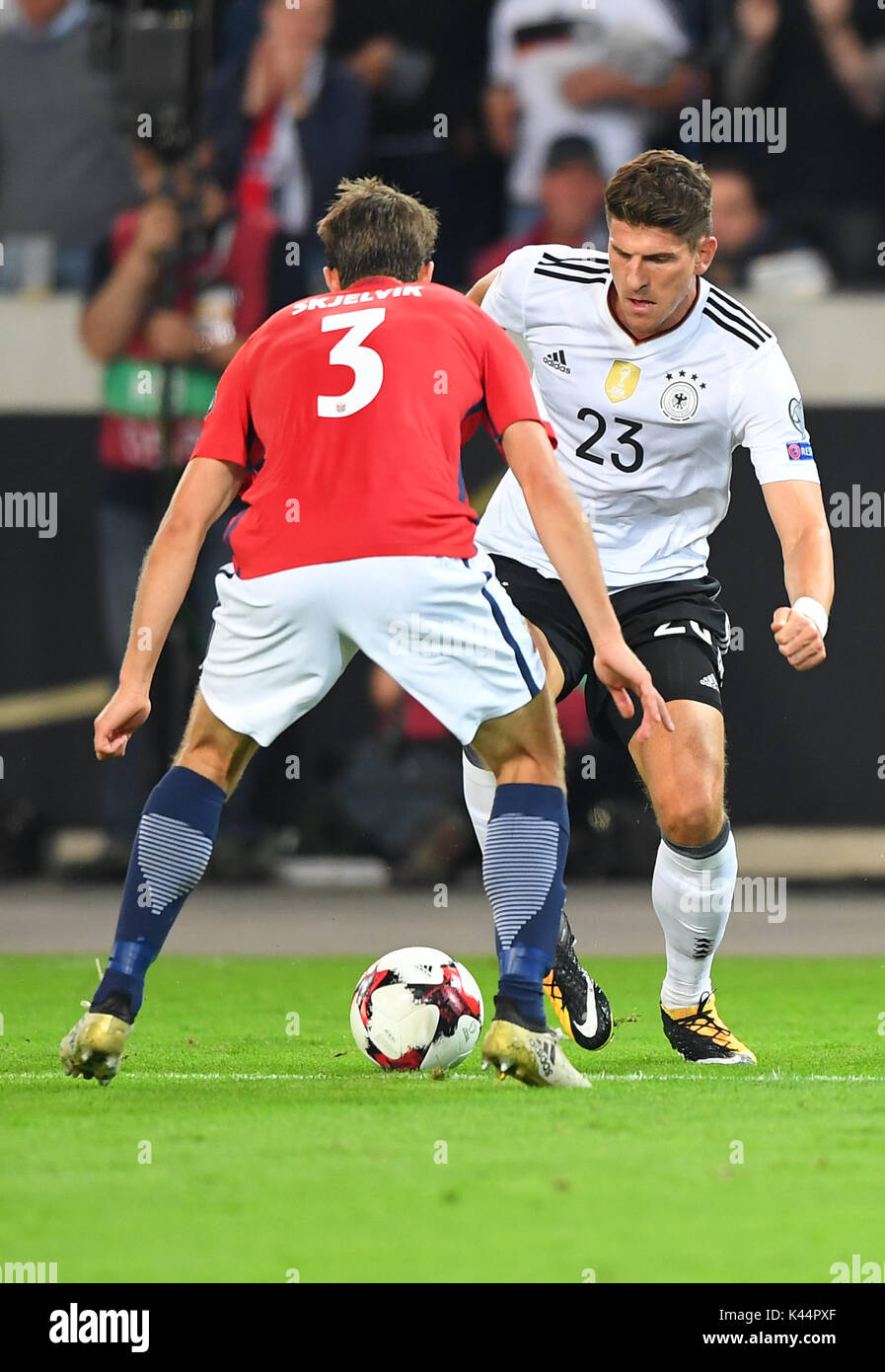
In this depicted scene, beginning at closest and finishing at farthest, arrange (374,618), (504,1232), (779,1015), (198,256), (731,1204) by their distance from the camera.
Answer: (504,1232)
(731,1204)
(374,618)
(779,1015)
(198,256)

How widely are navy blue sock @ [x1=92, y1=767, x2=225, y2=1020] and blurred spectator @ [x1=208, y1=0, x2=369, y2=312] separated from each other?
6.86 m

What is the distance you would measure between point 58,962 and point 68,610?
386 centimetres

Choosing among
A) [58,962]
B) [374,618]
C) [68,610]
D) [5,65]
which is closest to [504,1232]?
[374,618]

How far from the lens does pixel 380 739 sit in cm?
1101

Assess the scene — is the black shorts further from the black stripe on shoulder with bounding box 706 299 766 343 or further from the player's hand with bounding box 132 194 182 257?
the player's hand with bounding box 132 194 182 257

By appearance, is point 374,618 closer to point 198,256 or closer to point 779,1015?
point 779,1015

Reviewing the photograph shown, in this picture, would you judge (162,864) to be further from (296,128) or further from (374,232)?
(296,128)

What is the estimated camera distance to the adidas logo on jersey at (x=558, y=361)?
5.67 m

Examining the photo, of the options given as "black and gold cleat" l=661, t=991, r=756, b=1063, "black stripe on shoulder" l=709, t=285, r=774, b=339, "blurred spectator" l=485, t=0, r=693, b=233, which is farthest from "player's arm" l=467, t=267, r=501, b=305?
"blurred spectator" l=485, t=0, r=693, b=233

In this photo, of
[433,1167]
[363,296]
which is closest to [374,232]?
[363,296]

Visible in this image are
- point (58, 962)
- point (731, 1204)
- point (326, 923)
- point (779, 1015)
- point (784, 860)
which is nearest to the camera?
point (731, 1204)

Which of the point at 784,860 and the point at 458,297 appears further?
the point at 784,860

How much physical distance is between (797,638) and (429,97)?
25.2ft

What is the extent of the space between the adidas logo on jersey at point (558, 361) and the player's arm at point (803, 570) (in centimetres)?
70
